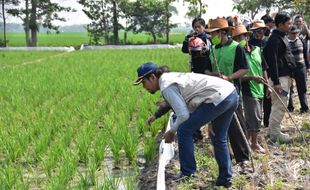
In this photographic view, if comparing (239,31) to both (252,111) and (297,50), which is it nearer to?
(252,111)

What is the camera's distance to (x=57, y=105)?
789 centimetres

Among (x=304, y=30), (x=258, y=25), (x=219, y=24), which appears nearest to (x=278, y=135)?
(x=258, y=25)

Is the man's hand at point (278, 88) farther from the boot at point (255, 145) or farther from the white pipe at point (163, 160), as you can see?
the white pipe at point (163, 160)

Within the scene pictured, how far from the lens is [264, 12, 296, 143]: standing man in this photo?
4.80m

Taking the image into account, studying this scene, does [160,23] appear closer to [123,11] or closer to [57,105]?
[123,11]

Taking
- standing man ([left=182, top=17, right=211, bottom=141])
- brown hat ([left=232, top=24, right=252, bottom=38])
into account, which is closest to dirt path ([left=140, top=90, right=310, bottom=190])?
standing man ([left=182, top=17, right=211, bottom=141])

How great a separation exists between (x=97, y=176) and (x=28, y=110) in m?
3.20

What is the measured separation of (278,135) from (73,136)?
240 centimetres

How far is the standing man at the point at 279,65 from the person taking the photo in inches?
189

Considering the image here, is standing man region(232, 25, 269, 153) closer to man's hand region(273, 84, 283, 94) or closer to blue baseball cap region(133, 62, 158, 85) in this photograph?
man's hand region(273, 84, 283, 94)

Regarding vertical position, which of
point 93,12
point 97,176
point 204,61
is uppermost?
point 93,12

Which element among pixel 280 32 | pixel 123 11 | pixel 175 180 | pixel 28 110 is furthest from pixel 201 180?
pixel 123 11

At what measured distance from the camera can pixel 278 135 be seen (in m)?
5.14

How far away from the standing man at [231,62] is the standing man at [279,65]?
2.13ft
